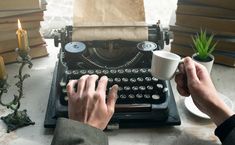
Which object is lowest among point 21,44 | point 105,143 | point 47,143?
point 47,143

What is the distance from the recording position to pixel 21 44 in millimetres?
915

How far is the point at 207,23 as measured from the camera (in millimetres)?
1340

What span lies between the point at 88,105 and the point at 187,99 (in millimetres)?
455

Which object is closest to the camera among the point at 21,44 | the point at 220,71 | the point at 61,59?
the point at 21,44

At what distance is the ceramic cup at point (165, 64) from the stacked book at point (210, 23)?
1.36 ft

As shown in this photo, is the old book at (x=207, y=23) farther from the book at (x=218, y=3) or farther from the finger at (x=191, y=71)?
the finger at (x=191, y=71)

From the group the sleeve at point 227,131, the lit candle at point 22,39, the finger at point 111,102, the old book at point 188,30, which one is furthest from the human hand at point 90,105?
the old book at point 188,30

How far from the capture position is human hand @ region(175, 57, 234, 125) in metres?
0.95

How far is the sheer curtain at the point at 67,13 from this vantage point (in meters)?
1.59

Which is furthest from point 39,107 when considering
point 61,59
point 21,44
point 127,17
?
point 127,17

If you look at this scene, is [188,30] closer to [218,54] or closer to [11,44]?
[218,54]

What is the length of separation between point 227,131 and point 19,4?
0.83 metres

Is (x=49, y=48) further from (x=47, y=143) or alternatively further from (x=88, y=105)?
(x=88, y=105)

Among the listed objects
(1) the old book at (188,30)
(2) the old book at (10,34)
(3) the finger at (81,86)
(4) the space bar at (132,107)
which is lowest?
(4) the space bar at (132,107)
